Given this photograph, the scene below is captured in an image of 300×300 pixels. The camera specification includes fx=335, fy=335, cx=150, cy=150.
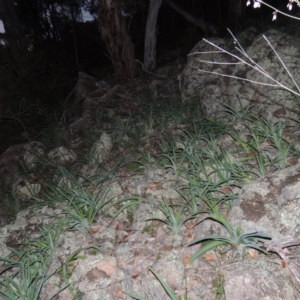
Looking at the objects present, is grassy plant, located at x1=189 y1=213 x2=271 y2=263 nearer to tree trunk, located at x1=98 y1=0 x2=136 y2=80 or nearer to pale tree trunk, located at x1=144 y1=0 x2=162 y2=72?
tree trunk, located at x1=98 y1=0 x2=136 y2=80

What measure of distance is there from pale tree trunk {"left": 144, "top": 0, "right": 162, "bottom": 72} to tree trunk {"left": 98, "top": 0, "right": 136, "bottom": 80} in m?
0.77

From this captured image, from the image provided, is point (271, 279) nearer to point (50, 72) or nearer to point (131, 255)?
point (131, 255)

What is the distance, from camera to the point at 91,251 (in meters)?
2.96

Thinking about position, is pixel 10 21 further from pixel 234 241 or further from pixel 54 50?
pixel 234 241

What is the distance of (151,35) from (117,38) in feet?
4.31

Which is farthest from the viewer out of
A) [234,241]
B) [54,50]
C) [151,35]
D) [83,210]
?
[54,50]

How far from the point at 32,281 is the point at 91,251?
1.73 feet

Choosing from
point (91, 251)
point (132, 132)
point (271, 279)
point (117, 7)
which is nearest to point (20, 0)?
point (117, 7)

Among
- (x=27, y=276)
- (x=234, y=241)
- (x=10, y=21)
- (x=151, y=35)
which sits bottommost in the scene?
(x=27, y=276)

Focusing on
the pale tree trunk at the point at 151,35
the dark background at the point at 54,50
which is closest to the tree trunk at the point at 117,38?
the dark background at the point at 54,50

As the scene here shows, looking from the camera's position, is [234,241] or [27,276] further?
[27,276]

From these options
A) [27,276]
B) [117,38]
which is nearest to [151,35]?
[117,38]

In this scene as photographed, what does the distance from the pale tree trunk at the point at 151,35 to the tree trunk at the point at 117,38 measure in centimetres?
77

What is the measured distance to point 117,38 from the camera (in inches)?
316
